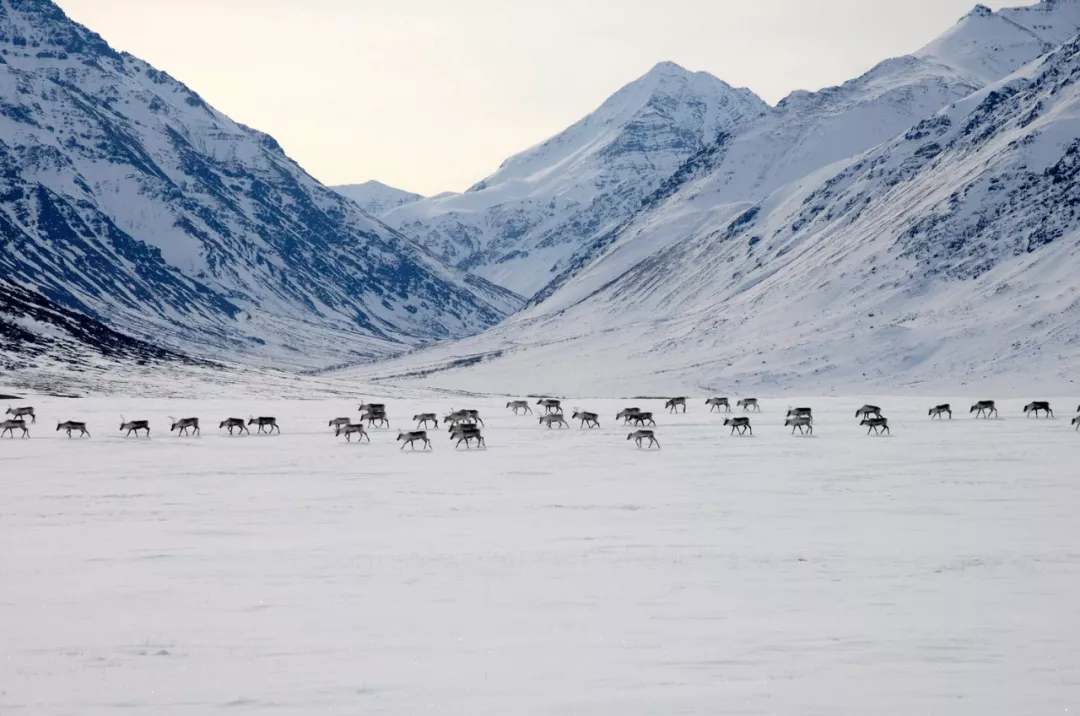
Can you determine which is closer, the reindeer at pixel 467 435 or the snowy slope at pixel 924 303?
the reindeer at pixel 467 435

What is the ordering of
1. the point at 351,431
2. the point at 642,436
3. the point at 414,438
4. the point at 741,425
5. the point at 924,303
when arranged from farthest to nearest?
the point at 924,303, the point at 741,425, the point at 351,431, the point at 642,436, the point at 414,438

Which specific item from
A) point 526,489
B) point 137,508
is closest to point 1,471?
point 137,508

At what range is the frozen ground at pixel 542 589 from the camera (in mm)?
15039

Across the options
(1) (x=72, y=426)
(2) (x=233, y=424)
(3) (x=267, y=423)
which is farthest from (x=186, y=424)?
(1) (x=72, y=426)

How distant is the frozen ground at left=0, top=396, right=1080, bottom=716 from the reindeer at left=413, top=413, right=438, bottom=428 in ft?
58.3

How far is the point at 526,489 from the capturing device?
3481cm

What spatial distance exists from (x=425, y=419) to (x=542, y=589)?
1518 inches

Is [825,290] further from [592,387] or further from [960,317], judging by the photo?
[592,387]

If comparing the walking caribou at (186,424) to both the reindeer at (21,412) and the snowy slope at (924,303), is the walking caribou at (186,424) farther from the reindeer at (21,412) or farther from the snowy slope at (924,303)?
the snowy slope at (924,303)

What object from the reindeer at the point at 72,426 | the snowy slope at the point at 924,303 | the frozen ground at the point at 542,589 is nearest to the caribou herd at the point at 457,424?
the reindeer at the point at 72,426

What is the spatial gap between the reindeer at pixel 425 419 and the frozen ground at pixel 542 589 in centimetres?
1777

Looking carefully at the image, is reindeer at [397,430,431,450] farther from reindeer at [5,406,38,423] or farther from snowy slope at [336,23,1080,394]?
snowy slope at [336,23,1080,394]

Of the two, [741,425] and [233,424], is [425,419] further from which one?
[741,425]

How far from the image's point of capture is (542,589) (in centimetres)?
2045
